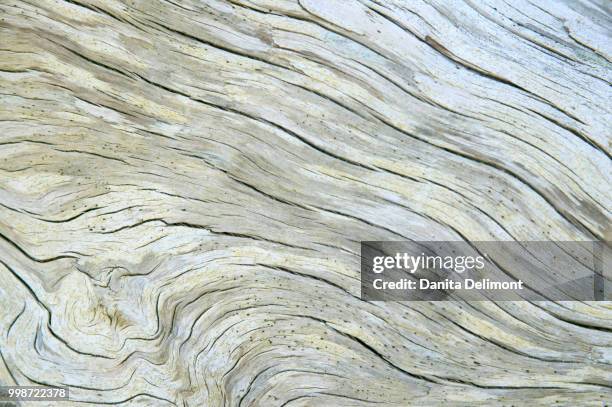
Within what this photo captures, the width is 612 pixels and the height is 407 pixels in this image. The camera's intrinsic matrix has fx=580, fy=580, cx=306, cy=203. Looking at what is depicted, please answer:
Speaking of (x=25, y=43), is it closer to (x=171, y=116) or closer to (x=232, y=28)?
(x=171, y=116)

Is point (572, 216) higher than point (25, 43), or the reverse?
point (25, 43)

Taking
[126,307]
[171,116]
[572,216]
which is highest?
[171,116]

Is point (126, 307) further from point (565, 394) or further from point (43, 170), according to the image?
point (565, 394)

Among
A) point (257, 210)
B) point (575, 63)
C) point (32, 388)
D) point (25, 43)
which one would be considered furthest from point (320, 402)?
point (25, 43)

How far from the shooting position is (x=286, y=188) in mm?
2240

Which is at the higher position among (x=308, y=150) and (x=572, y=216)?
(x=308, y=150)

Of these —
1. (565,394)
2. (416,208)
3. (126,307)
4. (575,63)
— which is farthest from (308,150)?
(565,394)

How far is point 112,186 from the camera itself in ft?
7.41

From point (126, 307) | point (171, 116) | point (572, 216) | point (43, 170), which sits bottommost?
point (126, 307)

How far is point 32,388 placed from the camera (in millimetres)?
2230

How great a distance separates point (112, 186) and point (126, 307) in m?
0.47

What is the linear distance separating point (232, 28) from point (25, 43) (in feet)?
2.68

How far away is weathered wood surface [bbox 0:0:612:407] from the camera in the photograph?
220 cm

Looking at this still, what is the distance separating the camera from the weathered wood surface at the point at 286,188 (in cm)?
220
